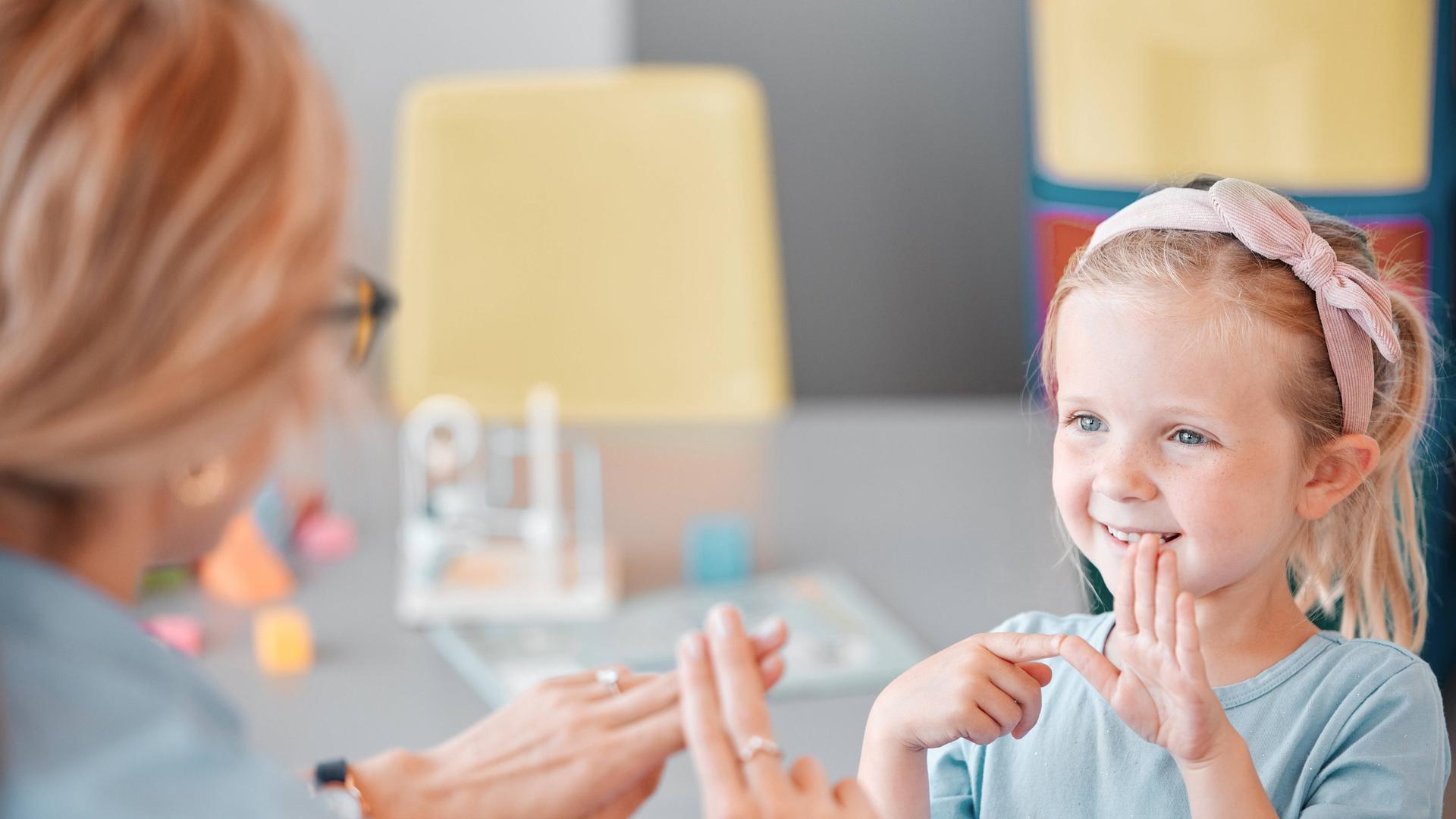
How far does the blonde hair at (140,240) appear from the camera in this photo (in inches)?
21.9

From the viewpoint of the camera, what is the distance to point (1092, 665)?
0.70 metres

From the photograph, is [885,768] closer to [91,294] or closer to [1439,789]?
[1439,789]

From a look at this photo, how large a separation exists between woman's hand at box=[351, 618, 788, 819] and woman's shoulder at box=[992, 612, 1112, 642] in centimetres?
16

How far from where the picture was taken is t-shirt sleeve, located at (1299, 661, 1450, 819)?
712 millimetres

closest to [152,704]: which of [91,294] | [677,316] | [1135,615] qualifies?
[91,294]

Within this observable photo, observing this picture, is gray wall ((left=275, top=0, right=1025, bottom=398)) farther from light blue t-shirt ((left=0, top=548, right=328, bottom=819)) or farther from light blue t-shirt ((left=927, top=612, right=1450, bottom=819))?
light blue t-shirt ((left=0, top=548, right=328, bottom=819))

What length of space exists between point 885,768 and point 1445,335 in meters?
0.47

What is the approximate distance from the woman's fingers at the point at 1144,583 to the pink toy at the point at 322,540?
1.13 meters

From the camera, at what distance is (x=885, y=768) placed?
2.58 feet

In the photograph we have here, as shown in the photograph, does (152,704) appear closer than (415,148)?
Yes

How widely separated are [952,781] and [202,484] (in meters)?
0.40

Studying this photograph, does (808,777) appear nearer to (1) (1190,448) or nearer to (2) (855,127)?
(1) (1190,448)

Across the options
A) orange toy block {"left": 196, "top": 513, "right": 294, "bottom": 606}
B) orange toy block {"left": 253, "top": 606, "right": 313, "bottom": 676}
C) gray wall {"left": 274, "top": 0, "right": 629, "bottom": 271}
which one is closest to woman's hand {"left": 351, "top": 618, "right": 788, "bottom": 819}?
orange toy block {"left": 253, "top": 606, "right": 313, "bottom": 676}

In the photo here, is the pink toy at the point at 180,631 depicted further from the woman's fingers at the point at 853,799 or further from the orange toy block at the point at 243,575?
the woman's fingers at the point at 853,799
